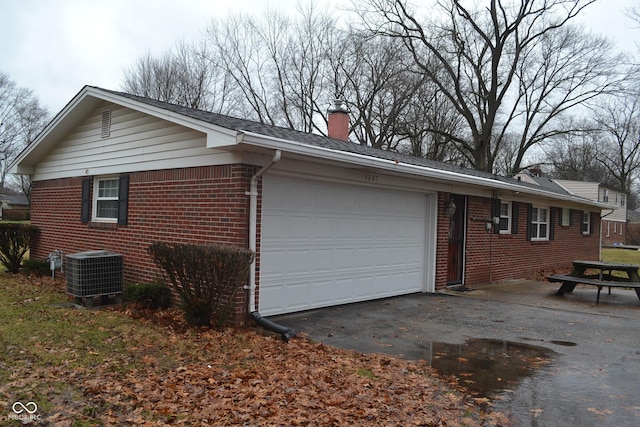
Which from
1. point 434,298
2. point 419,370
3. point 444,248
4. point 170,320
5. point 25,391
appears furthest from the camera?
point 444,248

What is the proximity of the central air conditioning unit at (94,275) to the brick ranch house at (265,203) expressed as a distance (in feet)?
1.25

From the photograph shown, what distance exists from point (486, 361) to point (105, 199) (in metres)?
7.91

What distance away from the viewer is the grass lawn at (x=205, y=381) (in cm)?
387

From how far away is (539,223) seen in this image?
14.9 metres

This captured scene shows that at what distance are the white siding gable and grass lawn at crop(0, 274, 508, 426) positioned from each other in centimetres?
269

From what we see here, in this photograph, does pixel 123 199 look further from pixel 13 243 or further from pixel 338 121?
pixel 338 121

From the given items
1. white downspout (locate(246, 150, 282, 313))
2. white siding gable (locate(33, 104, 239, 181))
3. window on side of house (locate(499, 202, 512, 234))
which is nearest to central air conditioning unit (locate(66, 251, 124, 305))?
white siding gable (locate(33, 104, 239, 181))

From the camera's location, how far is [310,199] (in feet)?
25.8

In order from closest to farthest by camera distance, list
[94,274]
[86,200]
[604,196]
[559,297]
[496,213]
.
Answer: [94,274], [86,200], [559,297], [496,213], [604,196]

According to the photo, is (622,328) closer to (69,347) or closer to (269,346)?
(269,346)

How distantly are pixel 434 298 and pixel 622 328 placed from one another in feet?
10.8

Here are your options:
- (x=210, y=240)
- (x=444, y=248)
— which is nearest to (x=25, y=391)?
(x=210, y=240)

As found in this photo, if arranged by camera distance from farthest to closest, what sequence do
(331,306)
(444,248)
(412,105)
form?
1. (412,105)
2. (444,248)
3. (331,306)

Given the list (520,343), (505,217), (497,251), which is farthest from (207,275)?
(505,217)
